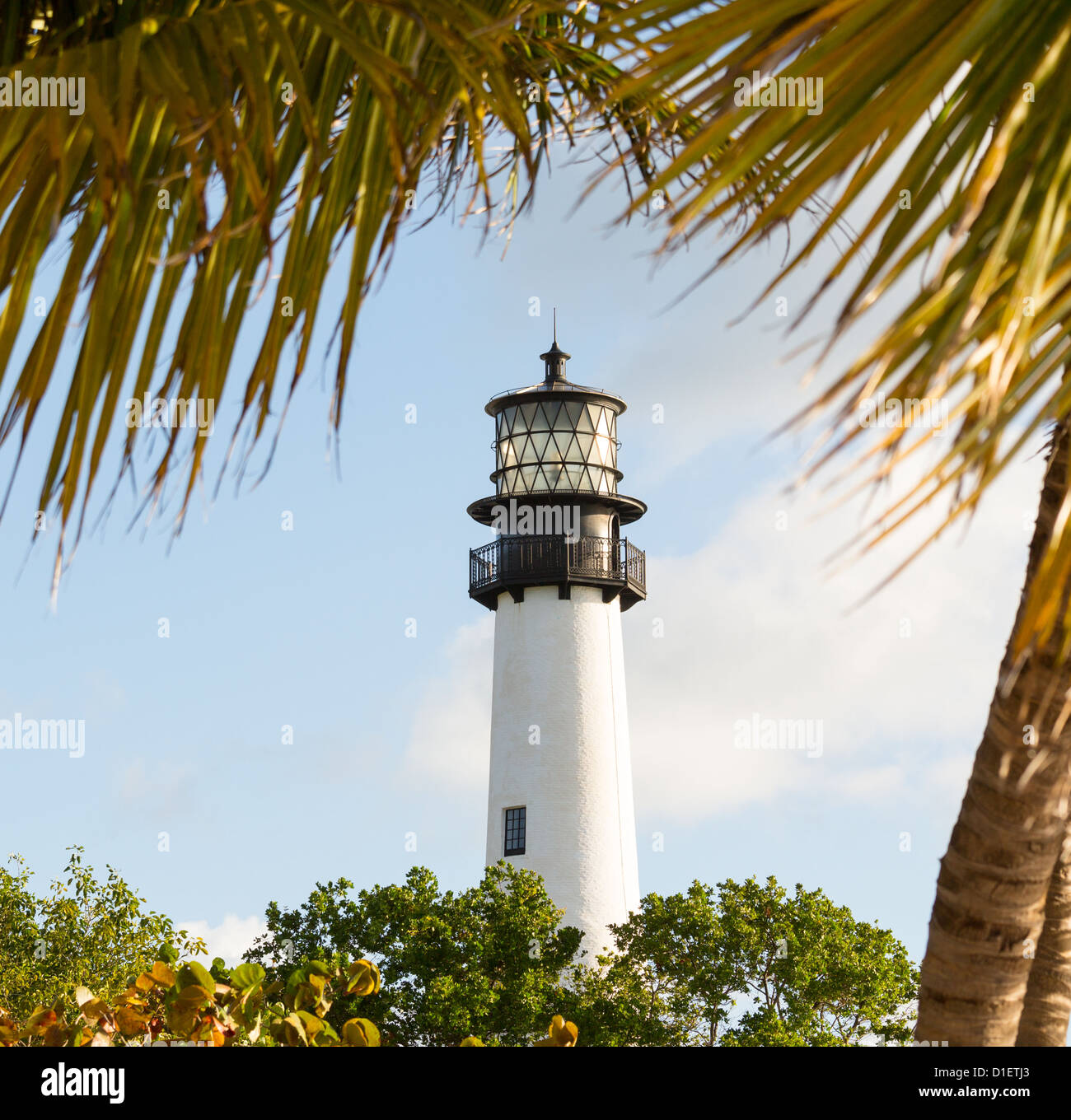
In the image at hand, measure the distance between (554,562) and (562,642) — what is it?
150 cm

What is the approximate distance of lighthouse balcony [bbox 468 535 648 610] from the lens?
25219mm

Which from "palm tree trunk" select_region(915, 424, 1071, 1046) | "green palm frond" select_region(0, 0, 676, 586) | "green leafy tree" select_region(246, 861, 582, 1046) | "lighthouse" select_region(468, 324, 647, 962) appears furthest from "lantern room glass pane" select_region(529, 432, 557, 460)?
"green palm frond" select_region(0, 0, 676, 586)

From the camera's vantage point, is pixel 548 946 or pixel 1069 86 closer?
pixel 1069 86

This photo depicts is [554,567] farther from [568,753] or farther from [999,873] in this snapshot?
[999,873]

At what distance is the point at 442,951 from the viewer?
61.1 ft

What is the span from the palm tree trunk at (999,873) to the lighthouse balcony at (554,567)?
22069mm

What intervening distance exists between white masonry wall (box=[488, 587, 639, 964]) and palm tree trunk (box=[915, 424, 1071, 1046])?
2017 cm

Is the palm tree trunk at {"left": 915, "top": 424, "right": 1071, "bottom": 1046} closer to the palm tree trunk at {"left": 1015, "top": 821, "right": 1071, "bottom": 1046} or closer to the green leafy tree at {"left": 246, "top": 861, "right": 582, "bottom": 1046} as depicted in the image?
the palm tree trunk at {"left": 1015, "top": 821, "right": 1071, "bottom": 1046}

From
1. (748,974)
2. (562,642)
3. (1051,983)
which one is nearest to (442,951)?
(748,974)

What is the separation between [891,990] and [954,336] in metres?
19.1

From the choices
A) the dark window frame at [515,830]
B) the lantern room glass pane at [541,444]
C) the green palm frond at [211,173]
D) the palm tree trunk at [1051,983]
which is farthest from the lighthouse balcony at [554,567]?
the green palm frond at [211,173]
